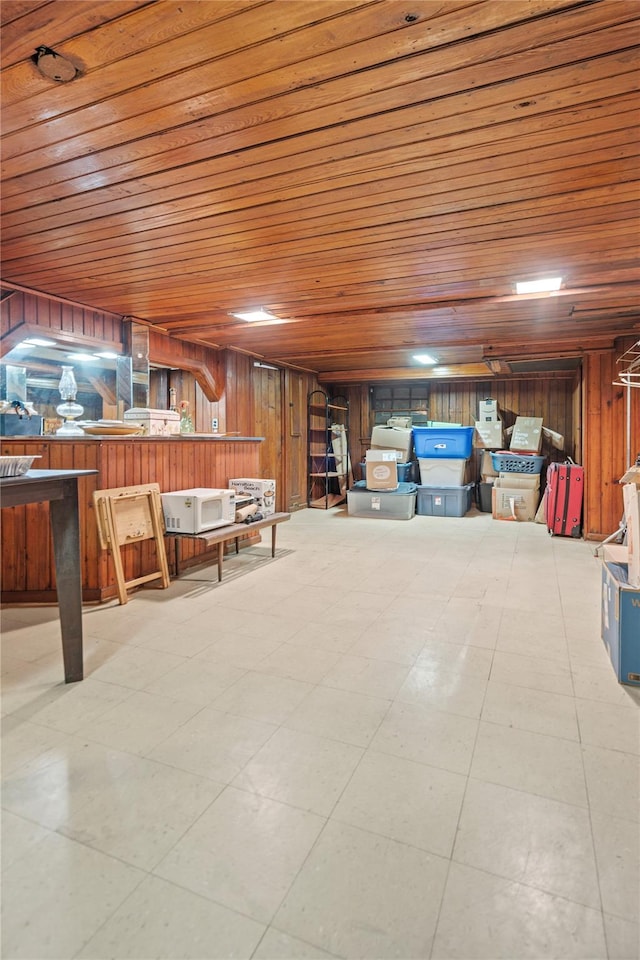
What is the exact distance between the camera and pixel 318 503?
7.96 metres

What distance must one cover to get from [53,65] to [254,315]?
3.09 m

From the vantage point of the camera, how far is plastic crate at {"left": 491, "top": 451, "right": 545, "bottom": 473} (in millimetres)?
6832

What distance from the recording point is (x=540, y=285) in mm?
3619


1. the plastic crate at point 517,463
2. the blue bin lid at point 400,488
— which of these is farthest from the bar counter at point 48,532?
the plastic crate at point 517,463

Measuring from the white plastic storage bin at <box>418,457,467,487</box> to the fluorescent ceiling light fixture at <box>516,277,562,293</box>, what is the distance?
3.77 meters

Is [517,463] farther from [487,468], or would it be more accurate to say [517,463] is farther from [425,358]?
[425,358]

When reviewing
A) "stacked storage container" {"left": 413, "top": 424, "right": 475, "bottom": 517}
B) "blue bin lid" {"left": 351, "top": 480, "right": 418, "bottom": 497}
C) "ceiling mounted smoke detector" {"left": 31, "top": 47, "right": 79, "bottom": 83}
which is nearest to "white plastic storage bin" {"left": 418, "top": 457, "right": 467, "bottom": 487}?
"stacked storage container" {"left": 413, "top": 424, "right": 475, "bottom": 517}

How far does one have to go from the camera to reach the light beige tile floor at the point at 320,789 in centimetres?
113

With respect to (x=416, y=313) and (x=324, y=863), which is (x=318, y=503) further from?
(x=324, y=863)

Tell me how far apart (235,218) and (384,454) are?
190 inches

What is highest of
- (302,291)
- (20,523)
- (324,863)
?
(302,291)

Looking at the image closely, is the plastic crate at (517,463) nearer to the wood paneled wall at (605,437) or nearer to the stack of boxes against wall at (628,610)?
the wood paneled wall at (605,437)

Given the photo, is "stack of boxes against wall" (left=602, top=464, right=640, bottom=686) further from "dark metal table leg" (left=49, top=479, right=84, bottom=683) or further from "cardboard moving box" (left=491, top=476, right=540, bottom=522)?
"cardboard moving box" (left=491, top=476, right=540, bottom=522)

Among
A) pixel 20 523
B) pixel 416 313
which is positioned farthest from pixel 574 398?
pixel 20 523
